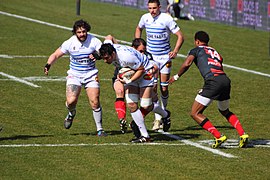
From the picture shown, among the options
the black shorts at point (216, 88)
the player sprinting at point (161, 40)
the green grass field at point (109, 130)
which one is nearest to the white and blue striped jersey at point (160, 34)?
the player sprinting at point (161, 40)

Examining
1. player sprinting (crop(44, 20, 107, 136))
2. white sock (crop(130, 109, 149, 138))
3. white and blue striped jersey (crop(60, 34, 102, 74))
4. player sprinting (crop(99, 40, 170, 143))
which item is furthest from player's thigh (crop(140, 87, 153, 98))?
white and blue striped jersey (crop(60, 34, 102, 74))

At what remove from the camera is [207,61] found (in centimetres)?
1531

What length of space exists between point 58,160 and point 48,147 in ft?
3.85

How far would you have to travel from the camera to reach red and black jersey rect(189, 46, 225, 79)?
15281 mm

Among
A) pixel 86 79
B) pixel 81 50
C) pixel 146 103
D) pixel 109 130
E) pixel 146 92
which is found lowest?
pixel 109 130

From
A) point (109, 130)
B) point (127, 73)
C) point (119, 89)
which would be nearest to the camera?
point (127, 73)

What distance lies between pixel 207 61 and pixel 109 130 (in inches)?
113

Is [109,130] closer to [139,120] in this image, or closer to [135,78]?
[139,120]

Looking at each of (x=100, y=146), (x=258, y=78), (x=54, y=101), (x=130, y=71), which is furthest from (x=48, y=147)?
(x=258, y=78)

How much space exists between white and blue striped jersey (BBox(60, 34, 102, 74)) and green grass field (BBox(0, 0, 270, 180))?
4.34 feet

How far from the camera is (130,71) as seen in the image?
50.1ft

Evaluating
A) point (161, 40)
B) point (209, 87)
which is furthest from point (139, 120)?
point (161, 40)

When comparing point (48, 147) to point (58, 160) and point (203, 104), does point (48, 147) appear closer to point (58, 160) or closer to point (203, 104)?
point (58, 160)

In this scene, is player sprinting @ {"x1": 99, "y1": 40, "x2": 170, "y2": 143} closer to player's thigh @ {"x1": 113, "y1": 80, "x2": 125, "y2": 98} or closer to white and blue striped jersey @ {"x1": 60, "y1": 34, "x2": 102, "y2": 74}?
white and blue striped jersey @ {"x1": 60, "y1": 34, "x2": 102, "y2": 74}
